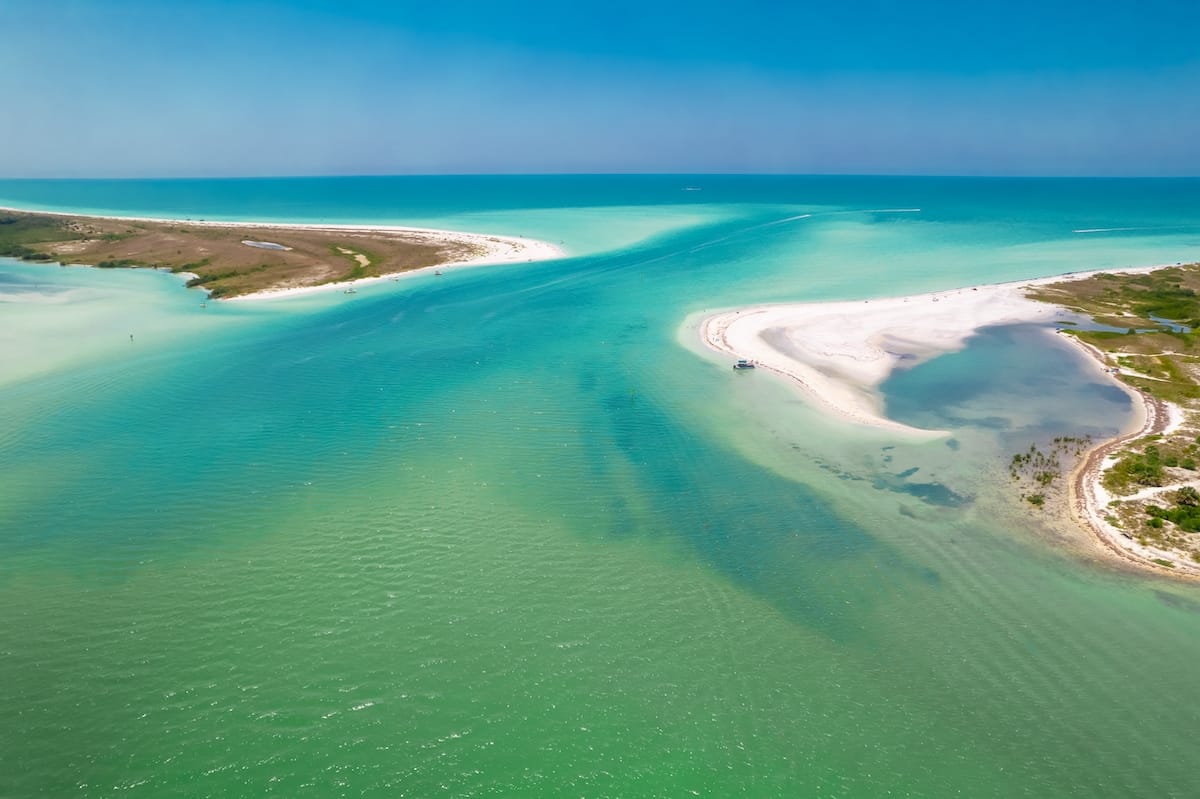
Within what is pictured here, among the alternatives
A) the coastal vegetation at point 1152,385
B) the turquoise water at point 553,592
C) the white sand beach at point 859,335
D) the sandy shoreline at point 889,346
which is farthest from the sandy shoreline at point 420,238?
the coastal vegetation at point 1152,385

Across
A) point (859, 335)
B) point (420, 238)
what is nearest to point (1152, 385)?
point (859, 335)

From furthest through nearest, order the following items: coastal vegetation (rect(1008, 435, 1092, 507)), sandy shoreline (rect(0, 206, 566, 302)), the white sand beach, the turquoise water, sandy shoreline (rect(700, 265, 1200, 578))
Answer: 1. sandy shoreline (rect(0, 206, 566, 302))
2. the white sand beach
3. coastal vegetation (rect(1008, 435, 1092, 507))
4. sandy shoreline (rect(700, 265, 1200, 578))
5. the turquoise water

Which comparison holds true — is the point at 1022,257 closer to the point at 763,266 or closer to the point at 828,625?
the point at 763,266

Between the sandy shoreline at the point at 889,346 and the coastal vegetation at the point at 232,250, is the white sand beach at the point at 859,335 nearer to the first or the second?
the sandy shoreline at the point at 889,346

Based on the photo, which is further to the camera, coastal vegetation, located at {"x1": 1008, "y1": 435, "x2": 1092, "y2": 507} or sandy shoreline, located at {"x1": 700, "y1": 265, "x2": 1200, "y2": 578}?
coastal vegetation, located at {"x1": 1008, "y1": 435, "x2": 1092, "y2": 507}

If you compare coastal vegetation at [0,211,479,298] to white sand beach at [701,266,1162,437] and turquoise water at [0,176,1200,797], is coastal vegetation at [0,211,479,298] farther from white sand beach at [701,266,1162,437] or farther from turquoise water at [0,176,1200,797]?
white sand beach at [701,266,1162,437]

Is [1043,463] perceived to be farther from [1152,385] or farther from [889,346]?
[889,346]

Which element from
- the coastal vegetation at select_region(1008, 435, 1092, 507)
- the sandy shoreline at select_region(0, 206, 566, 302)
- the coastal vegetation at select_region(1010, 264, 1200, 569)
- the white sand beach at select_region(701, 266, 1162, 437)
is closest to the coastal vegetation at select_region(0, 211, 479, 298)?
the sandy shoreline at select_region(0, 206, 566, 302)
